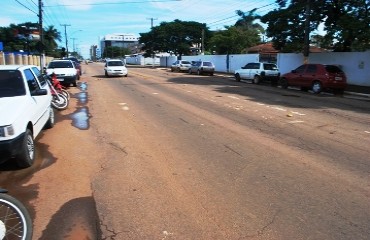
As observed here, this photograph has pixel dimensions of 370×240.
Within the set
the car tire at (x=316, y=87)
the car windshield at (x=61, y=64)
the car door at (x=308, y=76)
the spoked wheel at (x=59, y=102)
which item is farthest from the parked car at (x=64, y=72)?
the car tire at (x=316, y=87)

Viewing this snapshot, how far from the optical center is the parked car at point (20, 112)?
231 inches

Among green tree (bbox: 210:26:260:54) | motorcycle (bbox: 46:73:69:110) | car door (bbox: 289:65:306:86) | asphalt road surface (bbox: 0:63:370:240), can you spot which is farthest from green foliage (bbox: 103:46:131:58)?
asphalt road surface (bbox: 0:63:370:240)

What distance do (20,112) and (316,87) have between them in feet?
60.2

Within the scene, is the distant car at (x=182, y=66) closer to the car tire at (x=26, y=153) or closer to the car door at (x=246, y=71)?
the car door at (x=246, y=71)

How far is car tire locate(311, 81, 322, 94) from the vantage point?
2183 cm

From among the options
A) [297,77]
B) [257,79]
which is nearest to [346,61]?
[297,77]

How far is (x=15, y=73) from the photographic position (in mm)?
7922

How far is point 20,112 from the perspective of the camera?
639 centimetres

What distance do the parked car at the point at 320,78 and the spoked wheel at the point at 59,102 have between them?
13.5m

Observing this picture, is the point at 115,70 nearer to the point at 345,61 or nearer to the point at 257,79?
the point at 257,79

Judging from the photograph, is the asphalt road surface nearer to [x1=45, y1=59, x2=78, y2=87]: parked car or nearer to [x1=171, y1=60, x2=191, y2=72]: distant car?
[x1=45, y1=59, x2=78, y2=87]: parked car

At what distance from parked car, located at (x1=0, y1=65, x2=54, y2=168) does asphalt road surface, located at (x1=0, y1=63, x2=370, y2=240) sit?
0.38m

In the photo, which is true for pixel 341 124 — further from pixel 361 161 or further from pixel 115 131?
pixel 115 131

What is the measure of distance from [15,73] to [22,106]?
1487 mm
